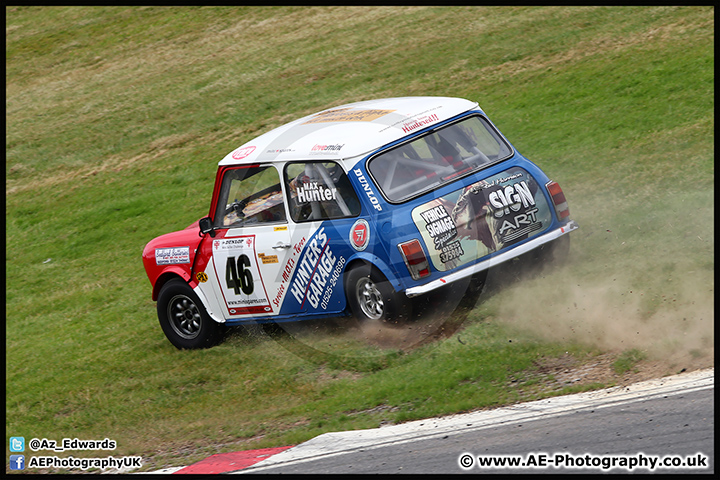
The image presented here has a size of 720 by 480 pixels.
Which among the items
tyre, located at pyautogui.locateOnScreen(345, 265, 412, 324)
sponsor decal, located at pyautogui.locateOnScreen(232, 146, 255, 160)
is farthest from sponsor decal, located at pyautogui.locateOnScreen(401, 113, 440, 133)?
sponsor decal, located at pyautogui.locateOnScreen(232, 146, 255, 160)

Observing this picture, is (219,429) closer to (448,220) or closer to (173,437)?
(173,437)

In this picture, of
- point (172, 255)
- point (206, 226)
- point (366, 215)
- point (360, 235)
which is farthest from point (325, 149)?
point (172, 255)

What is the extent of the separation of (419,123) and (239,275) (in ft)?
8.19

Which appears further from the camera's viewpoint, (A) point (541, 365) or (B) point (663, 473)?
(A) point (541, 365)

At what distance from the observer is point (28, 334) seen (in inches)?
416

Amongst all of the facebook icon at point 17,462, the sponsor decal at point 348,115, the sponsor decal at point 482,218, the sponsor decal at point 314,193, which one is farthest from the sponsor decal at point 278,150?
the facebook icon at point 17,462

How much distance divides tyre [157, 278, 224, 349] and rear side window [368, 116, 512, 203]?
2.73 meters

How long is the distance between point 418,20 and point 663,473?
66.9ft

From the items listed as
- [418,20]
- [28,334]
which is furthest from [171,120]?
[28,334]

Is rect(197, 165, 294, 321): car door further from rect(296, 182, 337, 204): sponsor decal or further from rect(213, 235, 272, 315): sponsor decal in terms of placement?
rect(296, 182, 337, 204): sponsor decal

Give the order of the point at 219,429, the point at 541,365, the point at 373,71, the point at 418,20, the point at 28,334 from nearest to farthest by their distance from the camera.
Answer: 1. the point at 541,365
2. the point at 219,429
3. the point at 28,334
4. the point at 373,71
5. the point at 418,20

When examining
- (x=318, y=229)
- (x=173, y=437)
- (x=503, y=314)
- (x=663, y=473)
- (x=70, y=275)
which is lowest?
(x=70, y=275)

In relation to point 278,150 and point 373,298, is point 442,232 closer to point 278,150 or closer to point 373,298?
point 373,298

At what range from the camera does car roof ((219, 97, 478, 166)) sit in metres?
7.23
